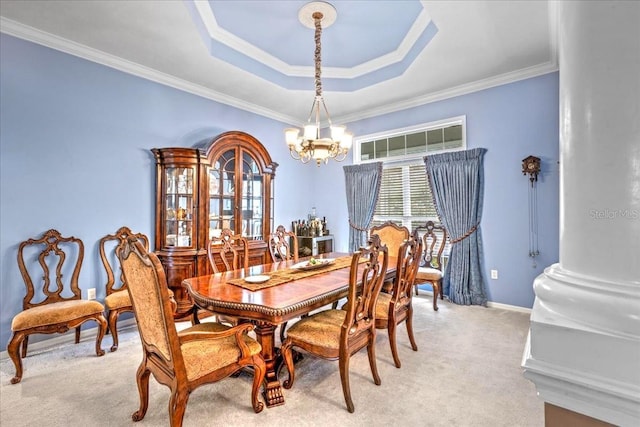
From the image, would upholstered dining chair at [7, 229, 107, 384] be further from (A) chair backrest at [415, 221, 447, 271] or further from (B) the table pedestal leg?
(A) chair backrest at [415, 221, 447, 271]

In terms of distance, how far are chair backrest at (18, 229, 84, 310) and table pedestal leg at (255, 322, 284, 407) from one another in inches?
88.0

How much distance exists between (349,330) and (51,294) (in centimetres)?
281

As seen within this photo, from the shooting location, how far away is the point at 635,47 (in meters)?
0.62

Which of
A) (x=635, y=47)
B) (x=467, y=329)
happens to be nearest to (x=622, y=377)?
(x=635, y=47)

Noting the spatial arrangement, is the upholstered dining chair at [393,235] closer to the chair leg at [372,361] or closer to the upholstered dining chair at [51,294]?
the chair leg at [372,361]

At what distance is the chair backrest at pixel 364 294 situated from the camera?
186 cm

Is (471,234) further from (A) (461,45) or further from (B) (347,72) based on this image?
(B) (347,72)

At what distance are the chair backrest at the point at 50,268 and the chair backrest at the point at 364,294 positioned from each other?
108 inches

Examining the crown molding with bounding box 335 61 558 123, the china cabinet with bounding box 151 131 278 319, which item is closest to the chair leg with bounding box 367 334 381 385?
the china cabinet with bounding box 151 131 278 319

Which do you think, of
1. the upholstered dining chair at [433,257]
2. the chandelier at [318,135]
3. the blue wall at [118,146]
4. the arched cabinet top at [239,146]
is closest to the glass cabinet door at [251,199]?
the arched cabinet top at [239,146]

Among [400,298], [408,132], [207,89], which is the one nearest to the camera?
[400,298]

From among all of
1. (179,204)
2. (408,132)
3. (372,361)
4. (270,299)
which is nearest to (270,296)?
(270,299)

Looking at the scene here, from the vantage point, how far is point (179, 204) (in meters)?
3.69

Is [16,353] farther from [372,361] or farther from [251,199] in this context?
[251,199]
